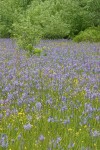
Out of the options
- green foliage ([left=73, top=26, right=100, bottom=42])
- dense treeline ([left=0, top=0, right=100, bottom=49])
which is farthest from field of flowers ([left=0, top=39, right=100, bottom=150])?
dense treeline ([left=0, top=0, right=100, bottom=49])

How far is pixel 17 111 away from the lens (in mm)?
5594

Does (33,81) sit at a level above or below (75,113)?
below

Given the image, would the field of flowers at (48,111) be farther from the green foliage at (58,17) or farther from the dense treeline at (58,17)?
the green foliage at (58,17)

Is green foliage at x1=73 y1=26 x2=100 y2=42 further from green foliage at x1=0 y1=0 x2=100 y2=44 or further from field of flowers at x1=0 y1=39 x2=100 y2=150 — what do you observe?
field of flowers at x1=0 y1=39 x2=100 y2=150

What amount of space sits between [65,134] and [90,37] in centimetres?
1702

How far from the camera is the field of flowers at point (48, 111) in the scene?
4.52 m

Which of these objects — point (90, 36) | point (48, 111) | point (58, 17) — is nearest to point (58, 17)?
point (58, 17)

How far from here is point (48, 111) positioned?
5773mm

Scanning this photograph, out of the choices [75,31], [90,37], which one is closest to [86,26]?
[75,31]

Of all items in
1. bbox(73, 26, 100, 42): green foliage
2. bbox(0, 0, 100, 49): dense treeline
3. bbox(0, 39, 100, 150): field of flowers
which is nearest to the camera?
bbox(0, 39, 100, 150): field of flowers

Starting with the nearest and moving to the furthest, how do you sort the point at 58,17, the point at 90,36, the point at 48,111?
the point at 48,111
the point at 90,36
the point at 58,17

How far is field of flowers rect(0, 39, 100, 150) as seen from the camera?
4.52m

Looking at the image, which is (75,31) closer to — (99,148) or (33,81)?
(33,81)

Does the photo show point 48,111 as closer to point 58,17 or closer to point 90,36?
point 90,36
